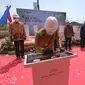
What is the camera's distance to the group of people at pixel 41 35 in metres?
1.83

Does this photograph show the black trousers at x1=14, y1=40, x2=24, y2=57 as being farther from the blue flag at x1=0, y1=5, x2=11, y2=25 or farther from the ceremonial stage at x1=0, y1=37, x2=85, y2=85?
the blue flag at x1=0, y1=5, x2=11, y2=25

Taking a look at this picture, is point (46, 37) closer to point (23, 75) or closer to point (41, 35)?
point (41, 35)

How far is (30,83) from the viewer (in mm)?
2898

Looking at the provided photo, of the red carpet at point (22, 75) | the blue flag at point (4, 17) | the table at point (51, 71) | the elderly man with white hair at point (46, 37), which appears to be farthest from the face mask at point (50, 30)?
the blue flag at point (4, 17)

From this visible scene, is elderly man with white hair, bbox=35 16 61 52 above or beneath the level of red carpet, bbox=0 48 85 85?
above

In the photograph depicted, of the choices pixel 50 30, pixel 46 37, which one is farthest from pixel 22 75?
pixel 50 30

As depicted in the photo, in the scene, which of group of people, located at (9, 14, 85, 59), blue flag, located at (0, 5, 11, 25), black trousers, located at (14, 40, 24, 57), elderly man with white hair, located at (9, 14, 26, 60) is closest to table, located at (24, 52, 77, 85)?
group of people, located at (9, 14, 85, 59)

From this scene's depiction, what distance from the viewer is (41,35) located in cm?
197

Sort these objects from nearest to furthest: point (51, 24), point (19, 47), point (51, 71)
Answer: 1. point (51, 71)
2. point (51, 24)
3. point (19, 47)

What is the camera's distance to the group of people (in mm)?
1832

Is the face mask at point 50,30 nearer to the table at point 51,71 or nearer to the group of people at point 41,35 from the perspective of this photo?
the group of people at point 41,35

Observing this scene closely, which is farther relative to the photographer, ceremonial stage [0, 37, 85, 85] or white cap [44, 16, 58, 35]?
ceremonial stage [0, 37, 85, 85]

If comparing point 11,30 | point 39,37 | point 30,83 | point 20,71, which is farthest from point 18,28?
point 39,37

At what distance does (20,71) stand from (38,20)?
643cm
